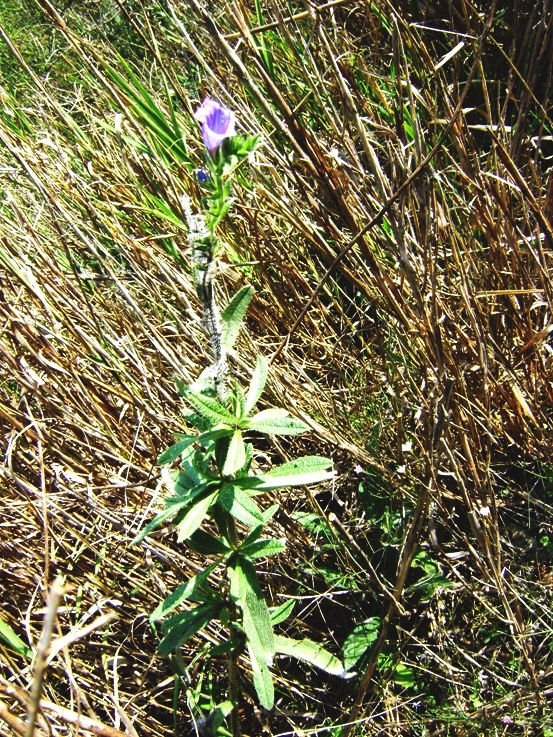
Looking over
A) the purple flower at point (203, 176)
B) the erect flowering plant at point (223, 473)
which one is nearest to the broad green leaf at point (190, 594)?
the erect flowering plant at point (223, 473)

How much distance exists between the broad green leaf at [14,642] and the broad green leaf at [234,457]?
2.44 feet

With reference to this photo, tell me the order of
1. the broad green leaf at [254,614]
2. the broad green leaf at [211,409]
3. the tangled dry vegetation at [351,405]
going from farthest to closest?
1. the tangled dry vegetation at [351,405]
2. the broad green leaf at [254,614]
3. the broad green leaf at [211,409]

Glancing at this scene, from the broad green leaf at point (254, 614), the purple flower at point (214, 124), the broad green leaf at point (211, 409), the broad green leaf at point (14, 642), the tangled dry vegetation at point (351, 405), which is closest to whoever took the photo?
the purple flower at point (214, 124)

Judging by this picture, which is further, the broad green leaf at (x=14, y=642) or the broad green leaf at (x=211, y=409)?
the broad green leaf at (x=14, y=642)

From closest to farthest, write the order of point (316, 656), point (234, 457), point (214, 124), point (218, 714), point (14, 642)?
point (214, 124) < point (234, 457) < point (218, 714) < point (14, 642) < point (316, 656)

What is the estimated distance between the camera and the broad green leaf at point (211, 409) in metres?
1.23

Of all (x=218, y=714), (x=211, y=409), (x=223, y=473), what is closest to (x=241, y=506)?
(x=223, y=473)

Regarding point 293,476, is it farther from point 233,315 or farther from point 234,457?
point 233,315

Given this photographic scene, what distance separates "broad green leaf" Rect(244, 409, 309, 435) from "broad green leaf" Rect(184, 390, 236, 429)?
1.8 inches

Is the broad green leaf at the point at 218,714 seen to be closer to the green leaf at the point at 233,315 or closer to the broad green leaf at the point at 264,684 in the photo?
the broad green leaf at the point at 264,684

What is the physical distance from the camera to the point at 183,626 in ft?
4.62

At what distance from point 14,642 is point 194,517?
684 millimetres

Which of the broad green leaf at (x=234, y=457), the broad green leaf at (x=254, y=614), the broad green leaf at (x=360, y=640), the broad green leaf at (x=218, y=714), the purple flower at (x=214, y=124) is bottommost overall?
the broad green leaf at (x=360, y=640)

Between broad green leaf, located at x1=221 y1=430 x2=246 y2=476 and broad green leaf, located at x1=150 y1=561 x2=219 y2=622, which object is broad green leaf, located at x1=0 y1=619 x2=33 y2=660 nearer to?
broad green leaf, located at x1=150 y1=561 x2=219 y2=622
